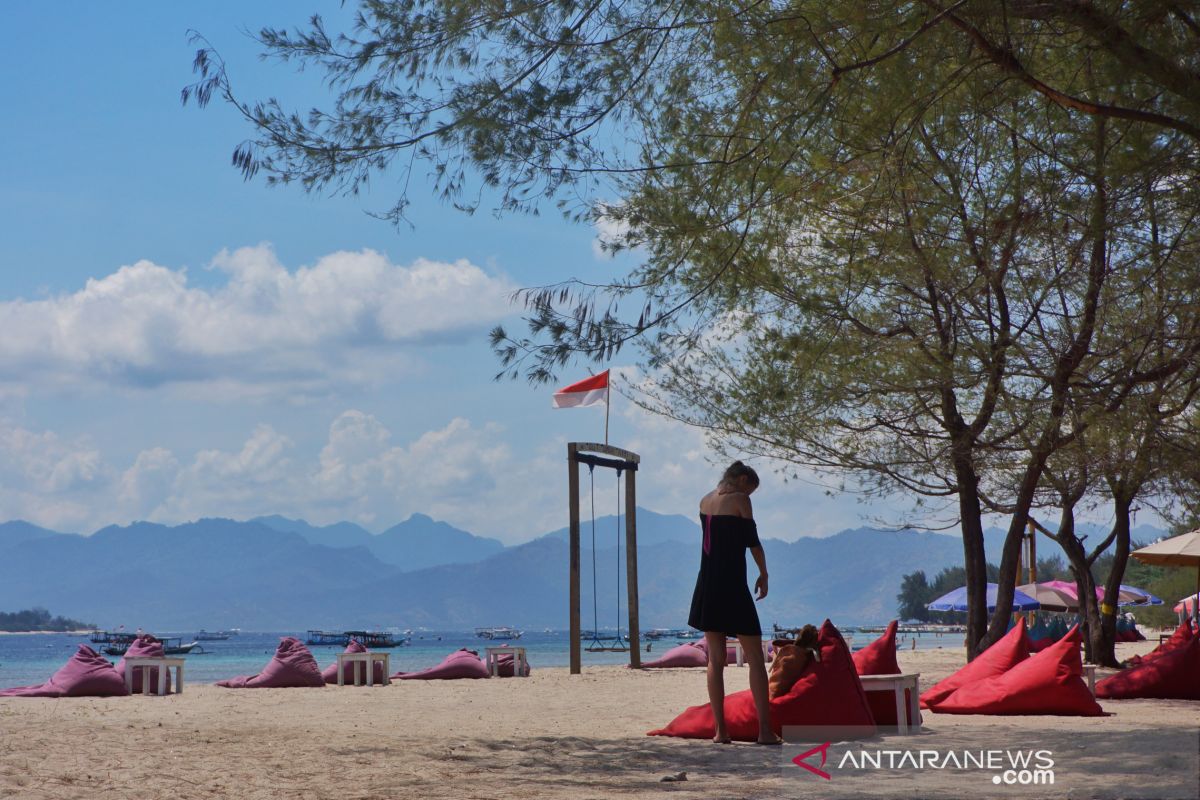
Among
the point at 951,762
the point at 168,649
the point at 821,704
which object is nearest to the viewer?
the point at 951,762

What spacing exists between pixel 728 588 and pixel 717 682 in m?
0.46

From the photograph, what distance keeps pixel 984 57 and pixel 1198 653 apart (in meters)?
5.12

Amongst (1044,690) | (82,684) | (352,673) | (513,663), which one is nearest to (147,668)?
(82,684)

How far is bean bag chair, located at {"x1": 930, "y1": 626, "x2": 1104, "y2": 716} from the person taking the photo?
725cm

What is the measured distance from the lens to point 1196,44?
212 inches

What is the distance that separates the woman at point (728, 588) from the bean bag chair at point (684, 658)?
11546 mm

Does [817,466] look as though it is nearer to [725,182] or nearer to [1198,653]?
[1198,653]

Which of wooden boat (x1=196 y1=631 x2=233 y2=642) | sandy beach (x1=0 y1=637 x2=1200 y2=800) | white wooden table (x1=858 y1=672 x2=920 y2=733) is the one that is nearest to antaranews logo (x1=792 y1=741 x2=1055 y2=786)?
sandy beach (x1=0 y1=637 x2=1200 y2=800)

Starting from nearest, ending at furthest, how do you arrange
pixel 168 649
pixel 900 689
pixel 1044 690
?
pixel 900 689
pixel 1044 690
pixel 168 649

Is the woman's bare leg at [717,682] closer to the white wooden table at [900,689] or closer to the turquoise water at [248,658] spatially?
the white wooden table at [900,689]

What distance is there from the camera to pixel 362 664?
13.5 metres

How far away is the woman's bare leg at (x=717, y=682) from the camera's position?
5.94 metres

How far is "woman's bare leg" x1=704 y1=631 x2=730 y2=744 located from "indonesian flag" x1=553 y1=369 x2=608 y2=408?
391 inches

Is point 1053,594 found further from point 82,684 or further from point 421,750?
point 421,750
